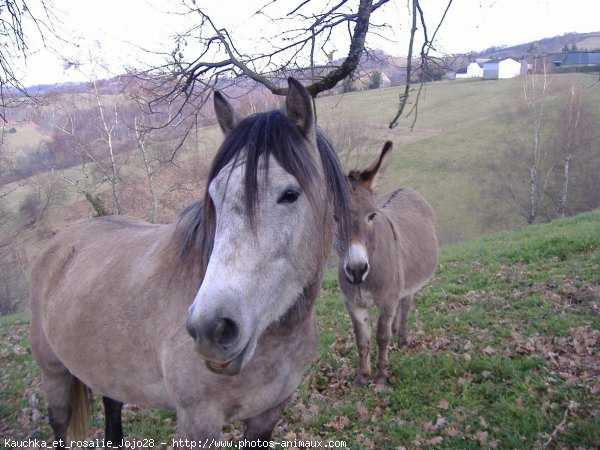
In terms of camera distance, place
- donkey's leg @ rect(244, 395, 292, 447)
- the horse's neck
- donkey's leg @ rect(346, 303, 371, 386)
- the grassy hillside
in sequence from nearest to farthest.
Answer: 1. the horse's neck
2. donkey's leg @ rect(244, 395, 292, 447)
3. the grassy hillside
4. donkey's leg @ rect(346, 303, 371, 386)

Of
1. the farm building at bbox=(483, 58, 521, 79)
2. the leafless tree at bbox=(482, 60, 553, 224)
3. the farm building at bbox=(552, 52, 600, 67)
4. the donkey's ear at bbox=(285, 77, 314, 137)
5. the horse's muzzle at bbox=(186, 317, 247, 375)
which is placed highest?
the farm building at bbox=(483, 58, 521, 79)

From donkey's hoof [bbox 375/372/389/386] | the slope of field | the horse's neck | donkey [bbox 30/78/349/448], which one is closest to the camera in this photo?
donkey [bbox 30/78/349/448]

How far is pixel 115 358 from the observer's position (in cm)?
252

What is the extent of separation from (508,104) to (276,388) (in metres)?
44.7

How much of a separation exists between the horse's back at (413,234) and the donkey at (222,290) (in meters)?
3.58

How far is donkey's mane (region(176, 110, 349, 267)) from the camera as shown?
1.78 meters

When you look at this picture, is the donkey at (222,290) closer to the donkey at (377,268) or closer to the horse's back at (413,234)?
the donkey at (377,268)

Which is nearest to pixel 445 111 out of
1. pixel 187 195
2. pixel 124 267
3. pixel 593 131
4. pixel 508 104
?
pixel 508 104

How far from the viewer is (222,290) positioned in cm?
148

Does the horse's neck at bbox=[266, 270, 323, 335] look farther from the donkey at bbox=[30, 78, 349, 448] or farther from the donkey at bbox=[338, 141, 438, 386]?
the donkey at bbox=[338, 141, 438, 386]

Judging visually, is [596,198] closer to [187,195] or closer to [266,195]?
[187,195]

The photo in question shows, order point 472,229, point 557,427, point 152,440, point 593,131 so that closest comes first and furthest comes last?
point 557,427 < point 152,440 < point 472,229 < point 593,131

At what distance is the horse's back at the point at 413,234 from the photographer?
5793 mm

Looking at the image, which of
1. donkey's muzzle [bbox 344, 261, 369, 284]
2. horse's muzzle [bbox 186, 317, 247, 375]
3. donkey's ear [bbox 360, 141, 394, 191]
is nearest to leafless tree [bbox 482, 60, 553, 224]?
donkey's ear [bbox 360, 141, 394, 191]
